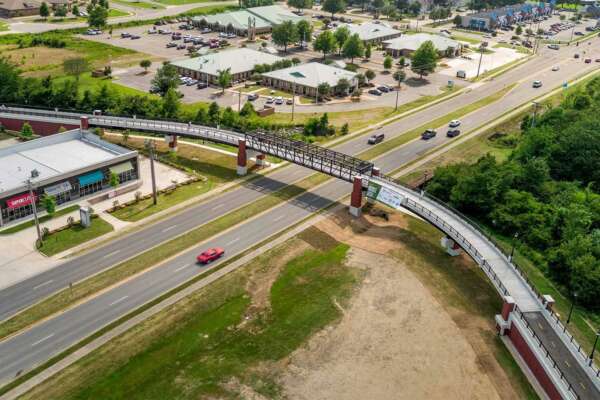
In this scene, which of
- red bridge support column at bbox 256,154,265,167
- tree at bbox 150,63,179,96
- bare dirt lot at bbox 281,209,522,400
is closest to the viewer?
bare dirt lot at bbox 281,209,522,400

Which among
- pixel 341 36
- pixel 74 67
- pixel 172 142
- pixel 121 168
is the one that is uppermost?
pixel 341 36

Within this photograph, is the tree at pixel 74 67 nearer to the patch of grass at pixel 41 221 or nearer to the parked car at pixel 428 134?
the patch of grass at pixel 41 221

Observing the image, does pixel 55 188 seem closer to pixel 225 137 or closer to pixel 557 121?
pixel 225 137

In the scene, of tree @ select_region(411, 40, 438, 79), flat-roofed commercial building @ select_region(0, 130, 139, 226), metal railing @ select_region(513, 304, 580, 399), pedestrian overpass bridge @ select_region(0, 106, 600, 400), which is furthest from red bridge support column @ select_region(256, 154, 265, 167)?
tree @ select_region(411, 40, 438, 79)

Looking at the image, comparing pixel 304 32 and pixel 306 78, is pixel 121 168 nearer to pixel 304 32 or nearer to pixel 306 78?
pixel 306 78

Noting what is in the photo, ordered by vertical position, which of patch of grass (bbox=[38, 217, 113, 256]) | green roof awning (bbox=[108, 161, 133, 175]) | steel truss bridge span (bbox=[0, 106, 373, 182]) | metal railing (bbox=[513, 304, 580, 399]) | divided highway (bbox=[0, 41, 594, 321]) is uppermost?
steel truss bridge span (bbox=[0, 106, 373, 182])

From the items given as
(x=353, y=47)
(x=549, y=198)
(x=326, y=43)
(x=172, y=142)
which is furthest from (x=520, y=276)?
(x=326, y=43)

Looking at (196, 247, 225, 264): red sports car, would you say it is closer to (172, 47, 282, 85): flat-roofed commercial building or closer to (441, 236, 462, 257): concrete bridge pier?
(441, 236, 462, 257): concrete bridge pier
